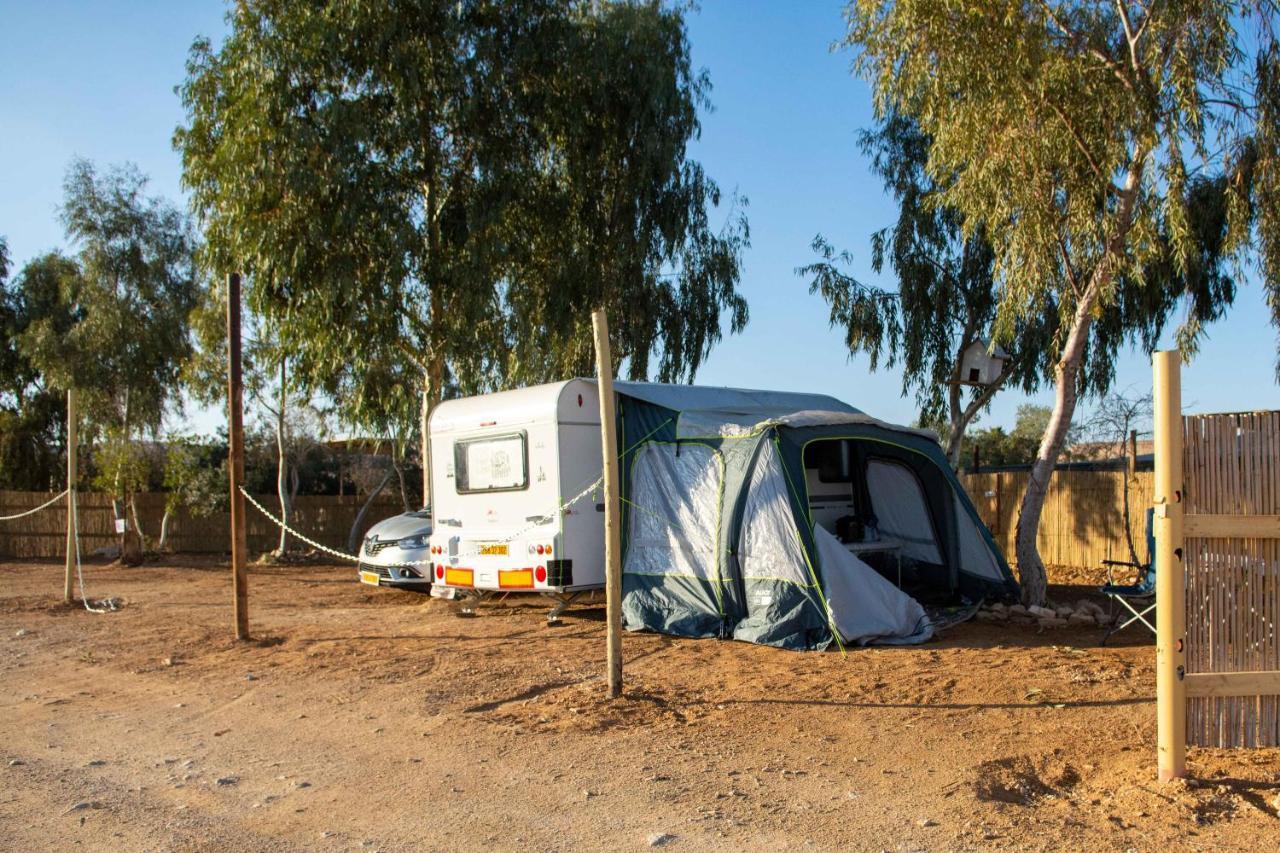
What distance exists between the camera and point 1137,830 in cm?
461

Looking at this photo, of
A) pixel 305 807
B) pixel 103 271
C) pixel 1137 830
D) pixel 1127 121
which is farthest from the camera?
pixel 103 271

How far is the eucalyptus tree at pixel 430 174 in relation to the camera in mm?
15125

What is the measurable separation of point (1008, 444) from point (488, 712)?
31116 mm

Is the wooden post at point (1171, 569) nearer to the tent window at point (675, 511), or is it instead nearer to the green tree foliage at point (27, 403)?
the tent window at point (675, 511)

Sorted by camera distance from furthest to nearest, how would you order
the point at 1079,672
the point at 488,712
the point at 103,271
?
the point at 103,271, the point at 1079,672, the point at 488,712

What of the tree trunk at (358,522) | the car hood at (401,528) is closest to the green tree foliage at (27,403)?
the tree trunk at (358,522)

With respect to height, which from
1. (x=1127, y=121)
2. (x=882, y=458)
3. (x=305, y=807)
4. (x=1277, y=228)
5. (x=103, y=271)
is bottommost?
(x=305, y=807)

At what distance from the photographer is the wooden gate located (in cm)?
505

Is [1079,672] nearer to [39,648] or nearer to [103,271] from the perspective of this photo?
[39,648]

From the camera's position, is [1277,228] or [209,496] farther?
[209,496]

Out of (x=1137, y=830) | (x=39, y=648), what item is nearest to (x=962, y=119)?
(x=1137, y=830)

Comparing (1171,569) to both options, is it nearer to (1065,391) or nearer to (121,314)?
(1065,391)

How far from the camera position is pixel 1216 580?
512 centimetres

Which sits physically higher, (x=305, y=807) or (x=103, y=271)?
(x=103, y=271)
